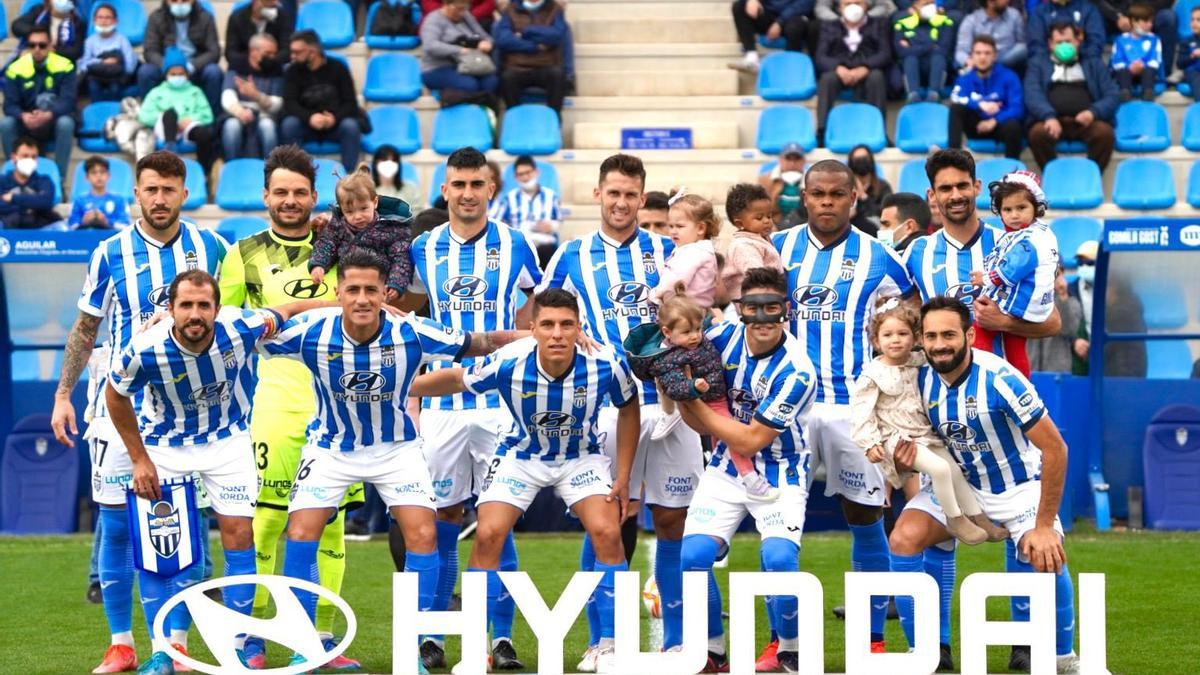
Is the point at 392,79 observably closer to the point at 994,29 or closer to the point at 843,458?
the point at 994,29

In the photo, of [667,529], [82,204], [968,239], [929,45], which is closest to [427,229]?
[667,529]

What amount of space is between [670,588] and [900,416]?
1193 millimetres

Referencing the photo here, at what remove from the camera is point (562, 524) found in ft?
40.9

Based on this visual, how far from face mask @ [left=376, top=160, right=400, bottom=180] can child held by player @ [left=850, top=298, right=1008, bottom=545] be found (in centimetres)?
740

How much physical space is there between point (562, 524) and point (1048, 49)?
6486 millimetres

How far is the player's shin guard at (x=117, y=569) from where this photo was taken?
7.52 meters

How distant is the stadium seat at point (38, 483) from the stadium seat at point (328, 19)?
5981mm

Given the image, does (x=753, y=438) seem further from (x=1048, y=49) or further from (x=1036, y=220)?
(x=1048, y=49)

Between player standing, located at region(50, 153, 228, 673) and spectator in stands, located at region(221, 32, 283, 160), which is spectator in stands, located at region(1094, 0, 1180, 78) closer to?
spectator in stands, located at region(221, 32, 283, 160)

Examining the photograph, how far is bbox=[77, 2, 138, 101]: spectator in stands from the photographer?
16359 millimetres

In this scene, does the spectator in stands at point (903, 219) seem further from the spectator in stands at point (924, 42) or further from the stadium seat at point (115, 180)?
the stadium seat at point (115, 180)

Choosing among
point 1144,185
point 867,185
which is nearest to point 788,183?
point 867,185

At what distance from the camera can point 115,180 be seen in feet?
52.2

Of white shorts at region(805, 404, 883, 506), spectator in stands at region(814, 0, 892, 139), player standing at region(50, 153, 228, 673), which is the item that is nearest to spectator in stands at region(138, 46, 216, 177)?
spectator in stands at region(814, 0, 892, 139)
